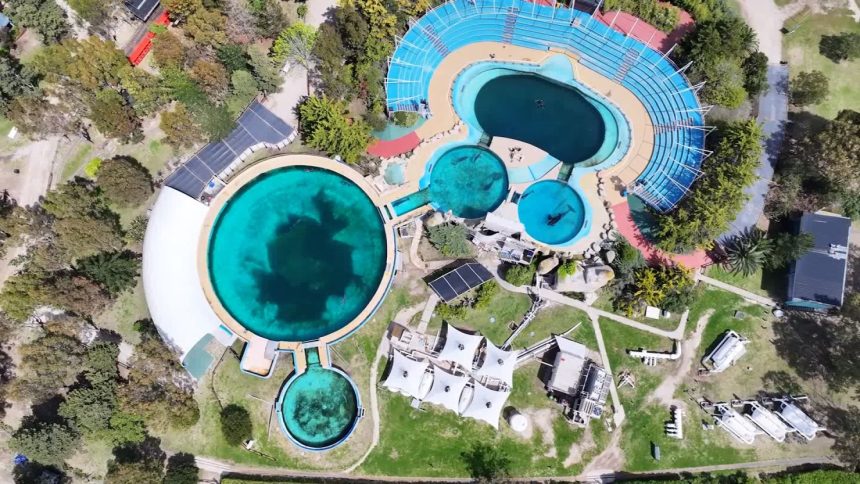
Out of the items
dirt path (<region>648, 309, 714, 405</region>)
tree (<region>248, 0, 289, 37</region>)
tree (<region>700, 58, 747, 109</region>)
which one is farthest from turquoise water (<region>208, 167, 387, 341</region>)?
tree (<region>700, 58, 747, 109</region>)

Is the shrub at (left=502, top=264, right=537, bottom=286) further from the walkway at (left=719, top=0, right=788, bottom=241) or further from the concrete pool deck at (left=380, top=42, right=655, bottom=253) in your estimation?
the walkway at (left=719, top=0, right=788, bottom=241)

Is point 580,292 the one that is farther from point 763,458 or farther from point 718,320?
point 763,458

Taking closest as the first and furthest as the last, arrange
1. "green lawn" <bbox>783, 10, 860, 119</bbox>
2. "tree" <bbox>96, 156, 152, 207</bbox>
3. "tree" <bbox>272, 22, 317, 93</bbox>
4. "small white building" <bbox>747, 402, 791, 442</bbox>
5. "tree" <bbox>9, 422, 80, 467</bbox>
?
"tree" <bbox>9, 422, 80, 467</bbox>, "small white building" <bbox>747, 402, 791, 442</bbox>, "tree" <bbox>96, 156, 152, 207</bbox>, "tree" <bbox>272, 22, 317, 93</bbox>, "green lawn" <bbox>783, 10, 860, 119</bbox>

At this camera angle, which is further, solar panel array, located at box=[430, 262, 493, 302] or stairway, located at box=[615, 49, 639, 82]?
stairway, located at box=[615, 49, 639, 82]

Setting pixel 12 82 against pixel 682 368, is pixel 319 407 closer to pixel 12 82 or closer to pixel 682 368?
pixel 682 368

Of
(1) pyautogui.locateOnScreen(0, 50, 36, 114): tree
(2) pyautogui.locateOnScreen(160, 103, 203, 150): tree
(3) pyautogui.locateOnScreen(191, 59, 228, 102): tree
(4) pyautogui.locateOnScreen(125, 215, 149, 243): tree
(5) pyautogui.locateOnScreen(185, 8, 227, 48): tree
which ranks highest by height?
(5) pyautogui.locateOnScreen(185, 8, 227, 48): tree
